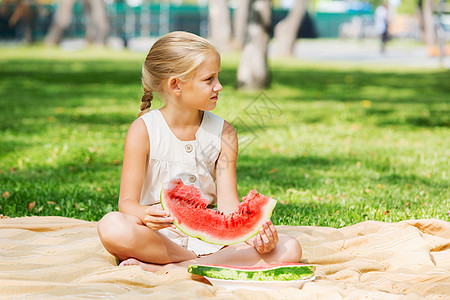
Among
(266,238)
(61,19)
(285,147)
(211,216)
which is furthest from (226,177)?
(61,19)

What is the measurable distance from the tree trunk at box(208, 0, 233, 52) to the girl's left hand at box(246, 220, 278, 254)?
23.5 meters

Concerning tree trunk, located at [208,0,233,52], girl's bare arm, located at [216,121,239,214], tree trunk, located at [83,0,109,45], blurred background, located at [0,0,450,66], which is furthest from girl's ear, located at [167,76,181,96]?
tree trunk, located at [83,0,109,45]

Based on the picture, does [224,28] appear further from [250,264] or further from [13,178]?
[250,264]

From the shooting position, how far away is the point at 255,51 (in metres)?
13.0

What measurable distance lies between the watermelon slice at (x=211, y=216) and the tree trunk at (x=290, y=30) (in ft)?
69.4

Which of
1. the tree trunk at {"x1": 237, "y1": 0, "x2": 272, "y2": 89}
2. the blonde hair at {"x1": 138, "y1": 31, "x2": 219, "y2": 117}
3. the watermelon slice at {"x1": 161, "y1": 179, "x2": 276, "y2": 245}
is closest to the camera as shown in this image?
the watermelon slice at {"x1": 161, "y1": 179, "x2": 276, "y2": 245}

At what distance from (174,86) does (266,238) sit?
102 cm

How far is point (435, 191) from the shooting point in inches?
221

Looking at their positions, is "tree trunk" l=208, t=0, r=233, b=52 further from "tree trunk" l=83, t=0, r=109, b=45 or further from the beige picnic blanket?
the beige picnic blanket

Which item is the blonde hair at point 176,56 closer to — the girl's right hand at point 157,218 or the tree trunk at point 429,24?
the girl's right hand at point 157,218

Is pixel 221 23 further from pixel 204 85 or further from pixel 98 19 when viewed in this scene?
pixel 204 85

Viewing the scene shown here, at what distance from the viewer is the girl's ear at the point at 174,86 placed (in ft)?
12.0

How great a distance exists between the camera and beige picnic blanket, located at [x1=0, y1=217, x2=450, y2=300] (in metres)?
3.04

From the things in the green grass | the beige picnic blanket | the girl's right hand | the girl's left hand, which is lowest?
the green grass
